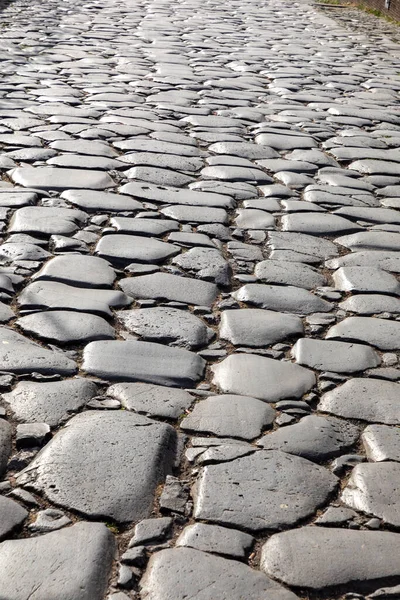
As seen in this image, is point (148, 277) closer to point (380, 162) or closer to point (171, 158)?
point (171, 158)

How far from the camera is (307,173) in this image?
17.0 ft

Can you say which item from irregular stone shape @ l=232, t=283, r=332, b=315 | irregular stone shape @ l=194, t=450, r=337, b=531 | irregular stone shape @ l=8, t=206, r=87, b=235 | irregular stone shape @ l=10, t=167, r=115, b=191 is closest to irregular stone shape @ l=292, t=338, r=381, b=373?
irregular stone shape @ l=232, t=283, r=332, b=315

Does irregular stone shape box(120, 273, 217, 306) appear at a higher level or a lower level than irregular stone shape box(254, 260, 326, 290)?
higher

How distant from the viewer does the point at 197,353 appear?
2.96 meters

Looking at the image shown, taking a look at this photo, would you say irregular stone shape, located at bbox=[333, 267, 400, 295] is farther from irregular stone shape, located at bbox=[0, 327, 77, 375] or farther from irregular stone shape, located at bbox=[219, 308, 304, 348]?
irregular stone shape, located at bbox=[0, 327, 77, 375]

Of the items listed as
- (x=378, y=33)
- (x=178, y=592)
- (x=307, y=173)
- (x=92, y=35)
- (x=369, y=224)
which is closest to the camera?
(x=178, y=592)

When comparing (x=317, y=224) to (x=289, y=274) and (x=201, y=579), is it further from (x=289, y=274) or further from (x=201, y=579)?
(x=201, y=579)

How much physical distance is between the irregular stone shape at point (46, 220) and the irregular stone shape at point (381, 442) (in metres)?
1.89

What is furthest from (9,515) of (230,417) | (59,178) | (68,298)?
(59,178)

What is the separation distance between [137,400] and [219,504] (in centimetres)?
55

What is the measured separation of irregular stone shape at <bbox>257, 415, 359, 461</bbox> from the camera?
7.97ft

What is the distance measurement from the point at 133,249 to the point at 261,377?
3.95 feet

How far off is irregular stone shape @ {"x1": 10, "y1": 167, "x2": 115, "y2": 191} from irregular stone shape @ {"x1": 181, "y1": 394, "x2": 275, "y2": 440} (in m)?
2.23

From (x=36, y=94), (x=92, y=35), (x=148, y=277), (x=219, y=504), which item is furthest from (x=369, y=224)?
(x=92, y=35)
